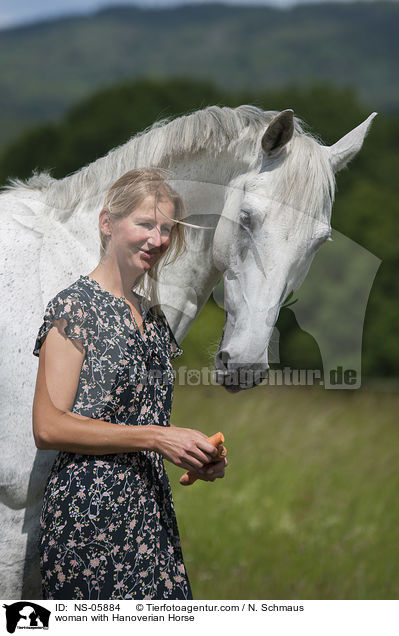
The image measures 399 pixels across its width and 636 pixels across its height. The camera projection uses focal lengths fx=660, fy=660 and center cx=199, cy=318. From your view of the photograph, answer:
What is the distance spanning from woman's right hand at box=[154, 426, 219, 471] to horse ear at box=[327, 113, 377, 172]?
1278mm

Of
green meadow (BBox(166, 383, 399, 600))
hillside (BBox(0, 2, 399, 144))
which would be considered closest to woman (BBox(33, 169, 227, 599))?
green meadow (BBox(166, 383, 399, 600))

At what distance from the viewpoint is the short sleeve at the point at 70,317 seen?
191 centimetres

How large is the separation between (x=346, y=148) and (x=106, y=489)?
5.21 ft

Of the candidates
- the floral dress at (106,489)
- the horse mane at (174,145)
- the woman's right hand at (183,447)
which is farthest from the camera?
the horse mane at (174,145)

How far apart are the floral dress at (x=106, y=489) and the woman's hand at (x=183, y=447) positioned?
20 centimetres

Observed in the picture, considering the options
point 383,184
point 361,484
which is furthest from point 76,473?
point 383,184

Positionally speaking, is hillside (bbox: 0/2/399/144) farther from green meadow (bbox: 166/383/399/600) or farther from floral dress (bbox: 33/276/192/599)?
floral dress (bbox: 33/276/192/599)

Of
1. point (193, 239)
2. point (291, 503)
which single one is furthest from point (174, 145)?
point (291, 503)

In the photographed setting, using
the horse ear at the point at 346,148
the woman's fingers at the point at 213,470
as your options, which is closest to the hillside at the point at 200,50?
the horse ear at the point at 346,148

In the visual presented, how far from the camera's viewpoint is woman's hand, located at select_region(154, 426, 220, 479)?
1845 mm

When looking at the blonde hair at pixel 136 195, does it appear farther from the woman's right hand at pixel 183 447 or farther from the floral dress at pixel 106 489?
the woman's right hand at pixel 183 447

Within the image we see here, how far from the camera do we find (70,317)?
6.31ft
